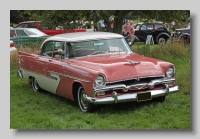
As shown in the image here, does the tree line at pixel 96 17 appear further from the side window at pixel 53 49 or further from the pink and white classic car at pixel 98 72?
the pink and white classic car at pixel 98 72

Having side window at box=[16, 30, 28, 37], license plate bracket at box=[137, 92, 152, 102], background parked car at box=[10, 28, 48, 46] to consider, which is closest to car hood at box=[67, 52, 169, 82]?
license plate bracket at box=[137, 92, 152, 102]

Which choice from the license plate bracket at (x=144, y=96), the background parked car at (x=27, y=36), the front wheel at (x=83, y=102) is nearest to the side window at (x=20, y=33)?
the background parked car at (x=27, y=36)

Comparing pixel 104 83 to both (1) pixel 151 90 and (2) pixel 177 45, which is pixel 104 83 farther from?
(2) pixel 177 45

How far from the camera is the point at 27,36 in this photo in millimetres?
12195

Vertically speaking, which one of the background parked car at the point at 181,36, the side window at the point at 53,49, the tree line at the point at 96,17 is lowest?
the side window at the point at 53,49

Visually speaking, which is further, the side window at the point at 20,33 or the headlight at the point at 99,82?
the side window at the point at 20,33

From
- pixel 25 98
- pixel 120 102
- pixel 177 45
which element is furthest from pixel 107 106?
pixel 177 45

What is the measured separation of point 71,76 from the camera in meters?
6.36

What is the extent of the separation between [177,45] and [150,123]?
19.1 feet

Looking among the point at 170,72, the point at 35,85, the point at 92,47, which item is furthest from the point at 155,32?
the point at 170,72

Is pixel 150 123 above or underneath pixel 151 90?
underneath

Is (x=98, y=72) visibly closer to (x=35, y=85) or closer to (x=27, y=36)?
(x=35, y=85)

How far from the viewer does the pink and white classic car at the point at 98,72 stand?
5.86 metres

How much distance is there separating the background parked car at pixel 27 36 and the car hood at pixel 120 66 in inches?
173
